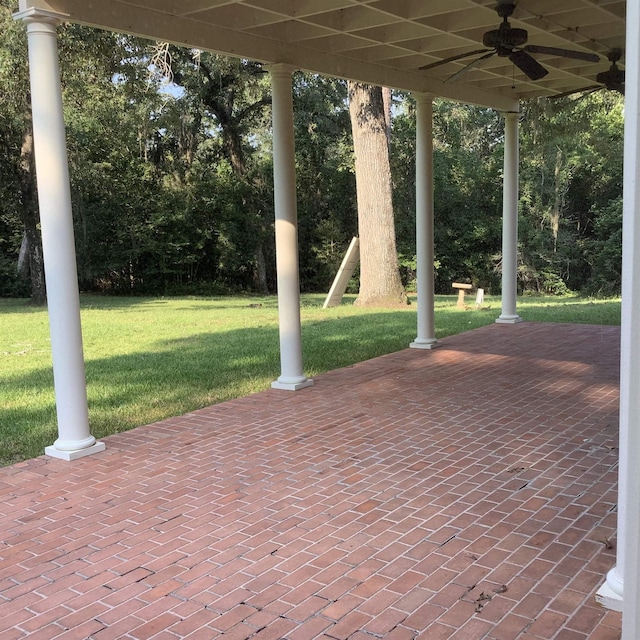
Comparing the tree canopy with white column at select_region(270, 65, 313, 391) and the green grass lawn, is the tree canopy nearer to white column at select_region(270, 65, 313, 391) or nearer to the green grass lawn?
the green grass lawn

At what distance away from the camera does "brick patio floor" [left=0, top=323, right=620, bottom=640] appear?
265 cm

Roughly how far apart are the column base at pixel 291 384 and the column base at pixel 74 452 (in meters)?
2.12

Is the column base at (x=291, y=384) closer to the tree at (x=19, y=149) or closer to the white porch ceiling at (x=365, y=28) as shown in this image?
the white porch ceiling at (x=365, y=28)

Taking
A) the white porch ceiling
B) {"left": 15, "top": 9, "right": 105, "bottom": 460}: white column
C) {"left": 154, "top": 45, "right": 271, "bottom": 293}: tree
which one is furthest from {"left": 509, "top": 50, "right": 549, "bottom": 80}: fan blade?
{"left": 154, "top": 45, "right": 271, "bottom": 293}: tree

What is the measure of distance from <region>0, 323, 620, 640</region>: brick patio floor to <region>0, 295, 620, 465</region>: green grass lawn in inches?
27.7

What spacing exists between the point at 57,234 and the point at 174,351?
4.83 m

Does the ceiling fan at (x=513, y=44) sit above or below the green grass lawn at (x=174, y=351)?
above

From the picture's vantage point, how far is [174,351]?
9.27 m

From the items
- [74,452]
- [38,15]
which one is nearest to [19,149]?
[38,15]

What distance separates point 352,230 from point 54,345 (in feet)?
59.1

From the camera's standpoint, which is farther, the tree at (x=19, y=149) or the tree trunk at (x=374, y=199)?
the tree trunk at (x=374, y=199)

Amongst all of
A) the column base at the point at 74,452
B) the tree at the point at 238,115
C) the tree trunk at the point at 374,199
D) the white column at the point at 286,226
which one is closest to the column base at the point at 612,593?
the column base at the point at 74,452

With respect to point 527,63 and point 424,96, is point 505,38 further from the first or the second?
point 424,96

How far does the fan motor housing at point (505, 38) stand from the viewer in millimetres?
5594
